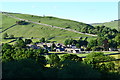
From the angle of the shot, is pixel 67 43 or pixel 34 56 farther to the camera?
pixel 67 43

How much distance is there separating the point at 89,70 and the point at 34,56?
3130 cm

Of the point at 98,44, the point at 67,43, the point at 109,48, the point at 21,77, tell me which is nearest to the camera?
the point at 21,77

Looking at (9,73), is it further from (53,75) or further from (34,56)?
(34,56)

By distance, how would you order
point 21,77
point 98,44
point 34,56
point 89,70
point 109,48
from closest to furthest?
point 21,77
point 89,70
point 34,56
point 109,48
point 98,44

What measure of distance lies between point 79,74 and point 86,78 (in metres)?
1.88

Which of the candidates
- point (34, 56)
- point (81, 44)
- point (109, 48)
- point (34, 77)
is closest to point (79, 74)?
point (34, 77)

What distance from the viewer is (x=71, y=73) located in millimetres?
52625

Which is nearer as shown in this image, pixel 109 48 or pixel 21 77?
pixel 21 77

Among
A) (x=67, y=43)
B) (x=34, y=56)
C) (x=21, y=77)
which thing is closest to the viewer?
(x=21, y=77)

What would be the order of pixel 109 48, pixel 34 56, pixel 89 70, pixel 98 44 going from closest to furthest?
pixel 89 70, pixel 34 56, pixel 109 48, pixel 98 44

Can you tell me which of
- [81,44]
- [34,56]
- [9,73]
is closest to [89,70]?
[9,73]

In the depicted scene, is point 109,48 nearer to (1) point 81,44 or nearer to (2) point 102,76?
(1) point 81,44

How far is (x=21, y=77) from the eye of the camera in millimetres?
50375

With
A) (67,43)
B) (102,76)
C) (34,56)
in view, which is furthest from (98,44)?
(102,76)
